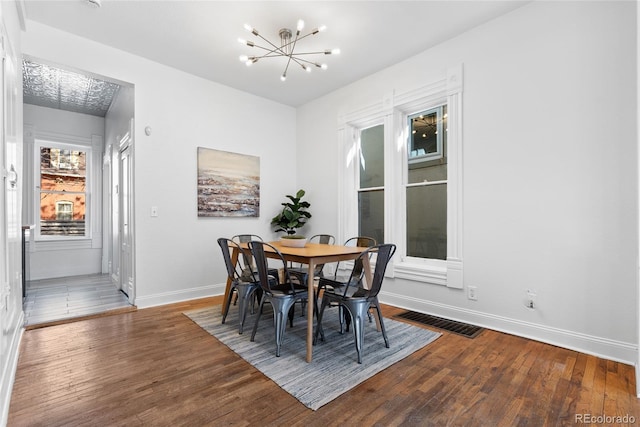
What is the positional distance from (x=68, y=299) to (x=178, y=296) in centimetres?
142

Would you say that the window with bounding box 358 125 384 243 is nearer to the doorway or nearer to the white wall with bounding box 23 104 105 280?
the doorway

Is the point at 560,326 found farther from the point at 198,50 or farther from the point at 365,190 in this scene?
the point at 198,50

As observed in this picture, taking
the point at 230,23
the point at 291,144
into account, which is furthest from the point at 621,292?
the point at 291,144

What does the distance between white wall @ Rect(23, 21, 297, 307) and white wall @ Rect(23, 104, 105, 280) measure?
273 centimetres

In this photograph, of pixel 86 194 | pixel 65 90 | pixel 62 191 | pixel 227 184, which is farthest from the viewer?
pixel 86 194

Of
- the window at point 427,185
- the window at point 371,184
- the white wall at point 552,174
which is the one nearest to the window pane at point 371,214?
the window at point 371,184

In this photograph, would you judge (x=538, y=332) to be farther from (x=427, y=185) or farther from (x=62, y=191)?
(x=62, y=191)

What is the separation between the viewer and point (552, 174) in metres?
2.66

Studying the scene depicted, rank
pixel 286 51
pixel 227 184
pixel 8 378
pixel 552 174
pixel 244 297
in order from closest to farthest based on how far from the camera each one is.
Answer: pixel 8 378 → pixel 552 174 → pixel 244 297 → pixel 286 51 → pixel 227 184

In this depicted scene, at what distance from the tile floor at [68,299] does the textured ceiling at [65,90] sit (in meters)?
2.74

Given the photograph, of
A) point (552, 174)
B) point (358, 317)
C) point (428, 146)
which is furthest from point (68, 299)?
A: point (552, 174)

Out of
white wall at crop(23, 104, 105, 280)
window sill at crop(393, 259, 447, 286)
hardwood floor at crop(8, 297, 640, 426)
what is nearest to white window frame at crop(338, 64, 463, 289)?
window sill at crop(393, 259, 447, 286)

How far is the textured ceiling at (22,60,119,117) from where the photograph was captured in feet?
13.5

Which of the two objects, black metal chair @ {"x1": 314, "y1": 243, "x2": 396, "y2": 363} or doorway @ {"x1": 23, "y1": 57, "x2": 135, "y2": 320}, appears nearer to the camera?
black metal chair @ {"x1": 314, "y1": 243, "x2": 396, "y2": 363}
